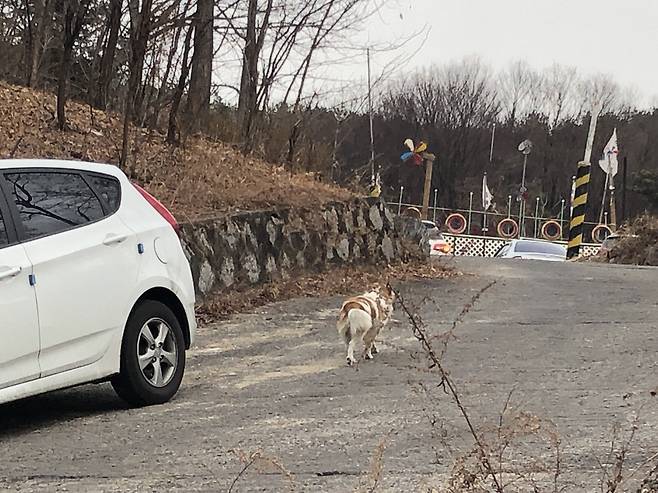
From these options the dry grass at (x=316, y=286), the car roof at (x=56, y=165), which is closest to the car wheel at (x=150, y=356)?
the car roof at (x=56, y=165)

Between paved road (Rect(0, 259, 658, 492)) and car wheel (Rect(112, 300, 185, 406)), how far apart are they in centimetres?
14

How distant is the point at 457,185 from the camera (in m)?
71.9

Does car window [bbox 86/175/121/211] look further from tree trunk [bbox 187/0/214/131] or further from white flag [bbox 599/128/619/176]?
white flag [bbox 599/128/619/176]

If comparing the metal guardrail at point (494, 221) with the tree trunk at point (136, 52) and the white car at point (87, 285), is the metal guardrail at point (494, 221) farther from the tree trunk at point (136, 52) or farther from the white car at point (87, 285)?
the white car at point (87, 285)

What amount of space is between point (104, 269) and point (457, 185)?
66.3 metres

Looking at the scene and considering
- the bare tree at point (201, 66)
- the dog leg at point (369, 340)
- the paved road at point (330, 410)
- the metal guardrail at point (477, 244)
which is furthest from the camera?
the metal guardrail at point (477, 244)

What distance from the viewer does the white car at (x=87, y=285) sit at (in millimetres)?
5914

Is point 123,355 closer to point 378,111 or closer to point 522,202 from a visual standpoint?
point 522,202

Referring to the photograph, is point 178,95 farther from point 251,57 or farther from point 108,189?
point 108,189

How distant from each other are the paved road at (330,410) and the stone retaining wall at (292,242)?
94 centimetres

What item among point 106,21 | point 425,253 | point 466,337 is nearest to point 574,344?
point 466,337

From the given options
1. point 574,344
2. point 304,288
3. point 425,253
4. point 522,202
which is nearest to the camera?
point 574,344

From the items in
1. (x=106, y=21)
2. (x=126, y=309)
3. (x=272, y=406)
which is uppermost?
(x=106, y=21)

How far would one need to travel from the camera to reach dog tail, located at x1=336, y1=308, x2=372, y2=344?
850 centimetres
